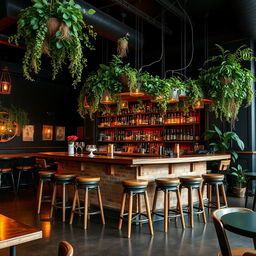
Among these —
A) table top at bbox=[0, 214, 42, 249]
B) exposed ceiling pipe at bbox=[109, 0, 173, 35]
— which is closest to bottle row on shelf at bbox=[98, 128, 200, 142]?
exposed ceiling pipe at bbox=[109, 0, 173, 35]

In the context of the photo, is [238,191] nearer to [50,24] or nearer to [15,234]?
[50,24]

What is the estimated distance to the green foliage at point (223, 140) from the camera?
727 centimetres

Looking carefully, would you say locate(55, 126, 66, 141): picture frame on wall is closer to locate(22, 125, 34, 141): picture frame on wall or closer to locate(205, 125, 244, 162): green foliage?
locate(22, 125, 34, 141): picture frame on wall

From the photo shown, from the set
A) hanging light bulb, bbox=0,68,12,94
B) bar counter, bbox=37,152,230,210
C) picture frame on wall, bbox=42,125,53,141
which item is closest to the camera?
bar counter, bbox=37,152,230,210

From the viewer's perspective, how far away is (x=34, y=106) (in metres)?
10.4

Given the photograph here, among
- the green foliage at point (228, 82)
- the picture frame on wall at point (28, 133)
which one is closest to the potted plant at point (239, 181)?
the green foliage at point (228, 82)

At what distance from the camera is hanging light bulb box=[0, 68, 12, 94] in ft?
26.2

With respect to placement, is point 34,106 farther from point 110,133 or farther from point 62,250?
point 62,250

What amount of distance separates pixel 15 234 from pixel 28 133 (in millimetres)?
8933

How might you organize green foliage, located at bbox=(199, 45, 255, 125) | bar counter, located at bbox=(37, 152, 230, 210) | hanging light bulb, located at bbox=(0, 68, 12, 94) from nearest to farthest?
bar counter, located at bbox=(37, 152, 230, 210) < green foliage, located at bbox=(199, 45, 255, 125) < hanging light bulb, located at bbox=(0, 68, 12, 94)

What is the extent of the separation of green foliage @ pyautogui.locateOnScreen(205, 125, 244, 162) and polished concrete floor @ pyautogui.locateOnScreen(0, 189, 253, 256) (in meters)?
2.83

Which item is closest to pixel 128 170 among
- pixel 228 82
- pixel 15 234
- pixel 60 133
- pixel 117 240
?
pixel 117 240

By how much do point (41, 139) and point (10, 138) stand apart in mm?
1231

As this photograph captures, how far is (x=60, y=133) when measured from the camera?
11.2 m
